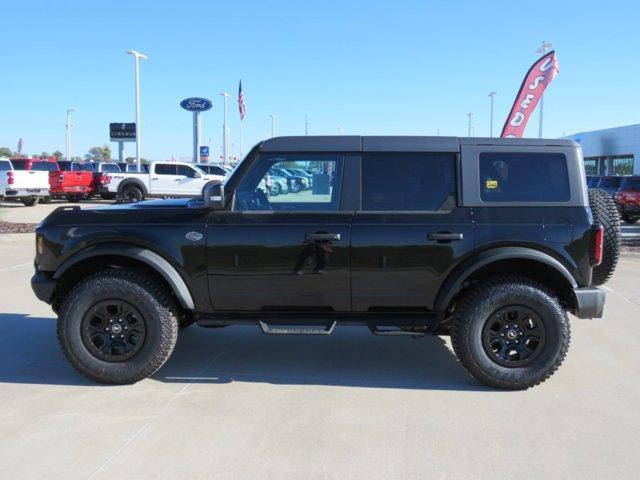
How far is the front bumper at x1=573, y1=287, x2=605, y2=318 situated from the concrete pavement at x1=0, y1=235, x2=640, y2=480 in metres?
0.62

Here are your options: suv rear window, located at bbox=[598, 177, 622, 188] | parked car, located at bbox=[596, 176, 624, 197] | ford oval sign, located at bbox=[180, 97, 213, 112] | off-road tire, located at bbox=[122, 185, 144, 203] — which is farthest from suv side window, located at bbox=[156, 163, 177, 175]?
suv rear window, located at bbox=[598, 177, 622, 188]

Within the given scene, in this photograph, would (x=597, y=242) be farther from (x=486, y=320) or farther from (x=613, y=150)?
(x=613, y=150)

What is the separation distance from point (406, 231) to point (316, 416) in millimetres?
1496

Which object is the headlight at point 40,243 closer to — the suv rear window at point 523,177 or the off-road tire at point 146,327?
the off-road tire at point 146,327

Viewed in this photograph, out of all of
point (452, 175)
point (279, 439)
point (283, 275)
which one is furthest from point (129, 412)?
point (452, 175)

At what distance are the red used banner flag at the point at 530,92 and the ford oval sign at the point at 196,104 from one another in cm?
2134

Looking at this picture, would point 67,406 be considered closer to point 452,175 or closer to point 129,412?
point 129,412

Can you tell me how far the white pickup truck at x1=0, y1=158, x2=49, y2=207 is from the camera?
22562 millimetres

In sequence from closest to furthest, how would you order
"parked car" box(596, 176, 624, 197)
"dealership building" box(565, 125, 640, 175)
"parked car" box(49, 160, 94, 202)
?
"parked car" box(596, 176, 624, 197) → "parked car" box(49, 160, 94, 202) → "dealership building" box(565, 125, 640, 175)

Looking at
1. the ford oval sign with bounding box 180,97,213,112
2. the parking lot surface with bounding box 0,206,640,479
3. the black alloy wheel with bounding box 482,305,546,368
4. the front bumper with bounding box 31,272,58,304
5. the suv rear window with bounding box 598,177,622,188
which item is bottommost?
the parking lot surface with bounding box 0,206,640,479

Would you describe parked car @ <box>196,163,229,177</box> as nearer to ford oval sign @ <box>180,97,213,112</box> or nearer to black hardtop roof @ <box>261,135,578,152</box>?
ford oval sign @ <box>180,97,213,112</box>

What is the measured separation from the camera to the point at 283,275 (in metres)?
4.57

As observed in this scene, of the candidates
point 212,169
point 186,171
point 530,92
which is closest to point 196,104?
point 212,169

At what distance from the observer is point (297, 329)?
15.0ft
